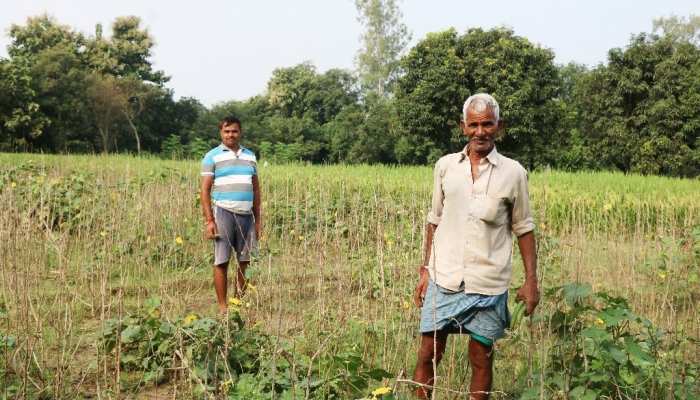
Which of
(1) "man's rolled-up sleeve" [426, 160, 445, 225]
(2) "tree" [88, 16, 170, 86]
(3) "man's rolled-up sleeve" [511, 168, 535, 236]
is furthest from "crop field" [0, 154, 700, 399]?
(2) "tree" [88, 16, 170, 86]

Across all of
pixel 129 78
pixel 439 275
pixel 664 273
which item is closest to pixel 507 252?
pixel 439 275

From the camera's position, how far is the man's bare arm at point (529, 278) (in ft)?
7.50

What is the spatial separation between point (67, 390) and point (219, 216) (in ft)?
5.12

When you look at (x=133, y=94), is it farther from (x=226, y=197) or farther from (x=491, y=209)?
(x=491, y=209)

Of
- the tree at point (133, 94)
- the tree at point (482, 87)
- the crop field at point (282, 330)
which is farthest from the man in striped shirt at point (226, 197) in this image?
the tree at point (133, 94)

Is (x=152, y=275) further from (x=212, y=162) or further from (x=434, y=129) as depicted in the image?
(x=434, y=129)

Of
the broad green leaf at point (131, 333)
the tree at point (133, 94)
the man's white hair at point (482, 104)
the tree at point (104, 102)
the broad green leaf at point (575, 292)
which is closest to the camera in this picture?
the broad green leaf at point (575, 292)

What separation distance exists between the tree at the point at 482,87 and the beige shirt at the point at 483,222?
20575mm

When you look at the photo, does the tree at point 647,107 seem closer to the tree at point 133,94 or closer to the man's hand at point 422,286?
the tree at point 133,94

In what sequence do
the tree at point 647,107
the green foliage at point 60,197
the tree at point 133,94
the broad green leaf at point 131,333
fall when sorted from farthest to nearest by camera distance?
the tree at point 133,94
the tree at point 647,107
the green foliage at point 60,197
the broad green leaf at point 131,333

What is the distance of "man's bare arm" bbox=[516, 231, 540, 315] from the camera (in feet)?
7.50

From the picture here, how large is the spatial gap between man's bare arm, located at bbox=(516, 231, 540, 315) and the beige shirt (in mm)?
42

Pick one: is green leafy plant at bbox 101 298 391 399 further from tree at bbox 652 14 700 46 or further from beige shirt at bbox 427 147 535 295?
tree at bbox 652 14 700 46

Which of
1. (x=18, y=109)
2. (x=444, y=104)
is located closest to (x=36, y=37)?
(x=18, y=109)
